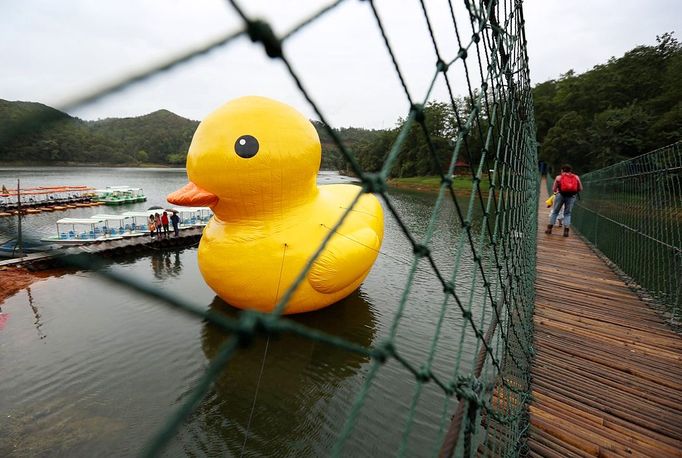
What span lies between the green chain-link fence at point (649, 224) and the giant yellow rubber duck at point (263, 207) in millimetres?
3246

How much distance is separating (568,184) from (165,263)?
9842 millimetres

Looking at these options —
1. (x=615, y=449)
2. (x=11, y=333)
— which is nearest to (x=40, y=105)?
(x=615, y=449)

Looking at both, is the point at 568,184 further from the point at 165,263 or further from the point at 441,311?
the point at 165,263

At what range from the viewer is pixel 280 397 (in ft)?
13.8

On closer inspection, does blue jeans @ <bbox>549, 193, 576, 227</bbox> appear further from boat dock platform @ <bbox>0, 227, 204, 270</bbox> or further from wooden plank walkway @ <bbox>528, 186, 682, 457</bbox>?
boat dock platform @ <bbox>0, 227, 204, 270</bbox>

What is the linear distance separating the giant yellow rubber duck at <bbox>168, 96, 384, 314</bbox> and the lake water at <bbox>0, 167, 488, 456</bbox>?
995 millimetres

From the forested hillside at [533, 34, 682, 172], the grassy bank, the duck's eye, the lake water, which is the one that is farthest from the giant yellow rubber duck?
the forested hillside at [533, 34, 682, 172]

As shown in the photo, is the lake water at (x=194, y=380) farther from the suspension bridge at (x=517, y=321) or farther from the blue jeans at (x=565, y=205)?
the blue jeans at (x=565, y=205)

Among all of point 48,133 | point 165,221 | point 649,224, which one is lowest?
point 165,221

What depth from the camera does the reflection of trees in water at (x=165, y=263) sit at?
30.0 ft

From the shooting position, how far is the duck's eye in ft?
14.1

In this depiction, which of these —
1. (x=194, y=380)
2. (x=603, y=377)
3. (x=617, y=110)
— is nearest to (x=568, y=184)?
(x=603, y=377)

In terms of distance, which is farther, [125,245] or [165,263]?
[125,245]

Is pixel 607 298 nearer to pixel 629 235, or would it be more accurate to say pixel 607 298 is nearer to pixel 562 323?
pixel 562 323
